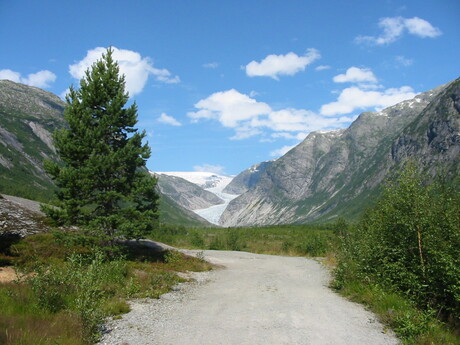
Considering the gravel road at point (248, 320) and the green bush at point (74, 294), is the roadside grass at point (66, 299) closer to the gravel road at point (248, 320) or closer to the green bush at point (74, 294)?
the green bush at point (74, 294)

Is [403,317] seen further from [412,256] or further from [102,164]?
[102,164]

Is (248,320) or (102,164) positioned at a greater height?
(102,164)

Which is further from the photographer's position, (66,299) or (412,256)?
(412,256)

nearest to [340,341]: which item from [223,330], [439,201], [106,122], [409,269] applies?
[223,330]

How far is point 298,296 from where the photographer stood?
1573 cm

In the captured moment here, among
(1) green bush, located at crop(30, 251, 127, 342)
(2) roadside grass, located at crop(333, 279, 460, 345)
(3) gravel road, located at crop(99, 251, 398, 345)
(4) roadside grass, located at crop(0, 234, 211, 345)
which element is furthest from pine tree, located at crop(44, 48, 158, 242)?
(2) roadside grass, located at crop(333, 279, 460, 345)

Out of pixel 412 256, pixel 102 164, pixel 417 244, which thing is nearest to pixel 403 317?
pixel 412 256

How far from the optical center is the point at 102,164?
20359 millimetres

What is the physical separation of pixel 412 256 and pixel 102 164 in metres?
16.9

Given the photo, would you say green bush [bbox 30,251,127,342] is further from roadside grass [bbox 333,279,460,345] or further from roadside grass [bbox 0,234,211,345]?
roadside grass [bbox 333,279,460,345]

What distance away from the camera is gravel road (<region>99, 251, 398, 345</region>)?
972 centimetres

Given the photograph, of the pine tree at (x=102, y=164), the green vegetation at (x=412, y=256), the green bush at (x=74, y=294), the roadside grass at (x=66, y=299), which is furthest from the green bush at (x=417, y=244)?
the pine tree at (x=102, y=164)

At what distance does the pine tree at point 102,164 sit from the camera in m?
20.3

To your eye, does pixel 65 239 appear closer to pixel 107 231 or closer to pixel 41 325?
pixel 107 231
